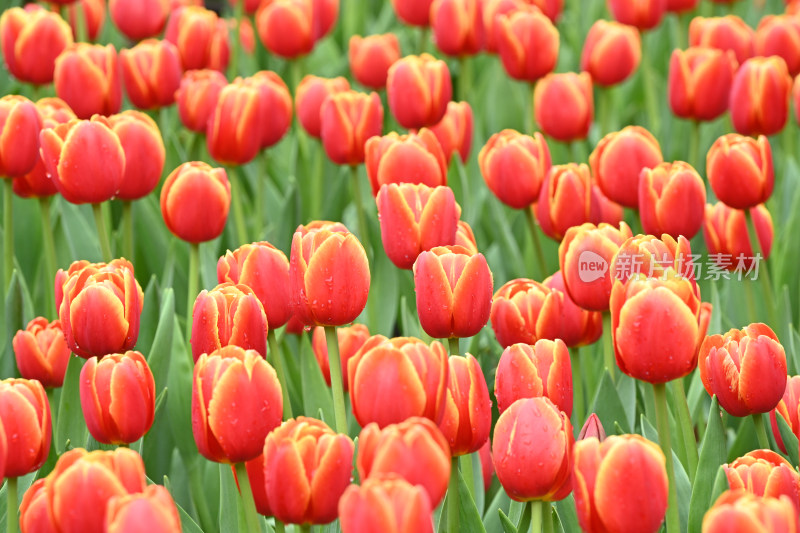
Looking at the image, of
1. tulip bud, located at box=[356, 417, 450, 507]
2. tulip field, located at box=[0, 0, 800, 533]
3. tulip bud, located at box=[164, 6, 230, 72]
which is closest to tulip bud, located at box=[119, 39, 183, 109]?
tulip field, located at box=[0, 0, 800, 533]

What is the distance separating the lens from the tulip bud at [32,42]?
2.85 meters

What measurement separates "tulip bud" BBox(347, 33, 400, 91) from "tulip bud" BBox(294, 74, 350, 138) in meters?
0.39

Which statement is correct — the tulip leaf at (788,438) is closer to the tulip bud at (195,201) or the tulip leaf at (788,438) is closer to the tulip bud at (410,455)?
the tulip bud at (410,455)

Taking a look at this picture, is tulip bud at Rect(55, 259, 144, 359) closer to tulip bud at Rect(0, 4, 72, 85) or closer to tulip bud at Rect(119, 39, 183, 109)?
tulip bud at Rect(119, 39, 183, 109)

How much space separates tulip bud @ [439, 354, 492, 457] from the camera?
137 centimetres

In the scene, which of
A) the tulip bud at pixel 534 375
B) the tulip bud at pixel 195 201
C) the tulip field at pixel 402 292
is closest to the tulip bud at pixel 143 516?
the tulip field at pixel 402 292

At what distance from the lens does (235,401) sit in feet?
4.22

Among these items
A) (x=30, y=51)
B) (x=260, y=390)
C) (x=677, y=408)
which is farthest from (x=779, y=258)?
(x=30, y=51)

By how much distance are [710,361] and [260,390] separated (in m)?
0.68

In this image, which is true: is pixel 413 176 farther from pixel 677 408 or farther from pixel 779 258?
pixel 779 258

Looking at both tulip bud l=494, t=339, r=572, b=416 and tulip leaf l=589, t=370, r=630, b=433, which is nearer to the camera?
tulip bud l=494, t=339, r=572, b=416

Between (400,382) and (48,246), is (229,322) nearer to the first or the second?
(400,382)

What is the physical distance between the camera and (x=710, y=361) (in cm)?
158

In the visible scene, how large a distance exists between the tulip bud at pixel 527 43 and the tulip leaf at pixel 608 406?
1.35m
